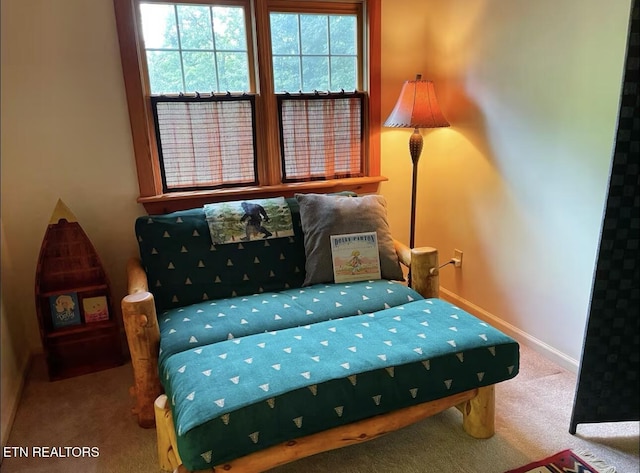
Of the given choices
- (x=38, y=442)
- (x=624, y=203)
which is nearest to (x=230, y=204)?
(x=38, y=442)

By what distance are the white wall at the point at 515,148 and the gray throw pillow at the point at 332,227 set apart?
24.9 inches

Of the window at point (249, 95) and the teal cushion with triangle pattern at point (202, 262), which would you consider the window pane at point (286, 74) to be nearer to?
the window at point (249, 95)

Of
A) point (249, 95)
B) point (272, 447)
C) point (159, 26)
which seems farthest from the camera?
point (249, 95)

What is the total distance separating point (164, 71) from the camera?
94.1 inches

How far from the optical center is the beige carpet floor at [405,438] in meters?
1.69

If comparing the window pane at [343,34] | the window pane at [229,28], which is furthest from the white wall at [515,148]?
the window pane at [229,28]

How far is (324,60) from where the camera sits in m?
2.66

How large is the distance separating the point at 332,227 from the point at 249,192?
0.61 metres

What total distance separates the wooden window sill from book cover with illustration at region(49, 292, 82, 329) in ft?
1.94

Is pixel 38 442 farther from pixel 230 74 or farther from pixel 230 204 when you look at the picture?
pixel 230 74

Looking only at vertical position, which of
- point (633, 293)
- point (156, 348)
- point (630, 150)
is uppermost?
point (630, 150)

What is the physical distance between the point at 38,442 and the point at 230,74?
6.50 feet

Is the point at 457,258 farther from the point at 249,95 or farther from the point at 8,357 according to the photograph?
the point at 8,357

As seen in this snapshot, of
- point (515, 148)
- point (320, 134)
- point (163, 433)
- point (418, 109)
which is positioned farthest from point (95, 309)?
point (515, 148)
